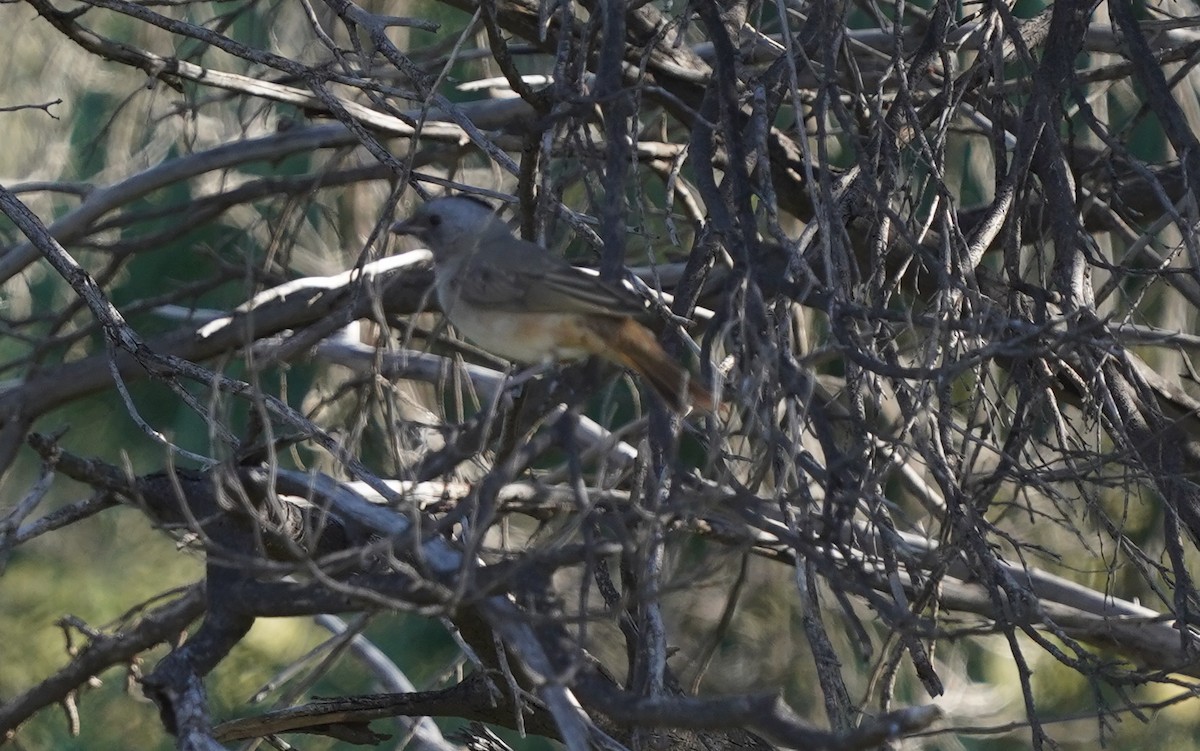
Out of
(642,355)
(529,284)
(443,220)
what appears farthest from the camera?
(443,220)

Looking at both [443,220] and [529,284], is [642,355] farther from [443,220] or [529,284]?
[443,220]

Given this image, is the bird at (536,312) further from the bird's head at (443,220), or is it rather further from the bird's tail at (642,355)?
the bird's head at (443,220)

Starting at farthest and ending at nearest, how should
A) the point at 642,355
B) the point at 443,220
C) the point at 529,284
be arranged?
the point at 443,220
the point at 529,284
the point at 642,355

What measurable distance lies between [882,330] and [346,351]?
9.65 ft

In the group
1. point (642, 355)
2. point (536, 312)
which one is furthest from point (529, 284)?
point (642, 355)

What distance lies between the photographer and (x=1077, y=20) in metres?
3.40

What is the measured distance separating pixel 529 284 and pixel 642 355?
0.39 m

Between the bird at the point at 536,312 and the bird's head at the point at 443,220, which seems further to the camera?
the bird's head at the point at 443,220

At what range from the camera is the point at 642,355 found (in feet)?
10.5

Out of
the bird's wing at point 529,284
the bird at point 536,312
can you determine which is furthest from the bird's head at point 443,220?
the bird's wing at point 529,284

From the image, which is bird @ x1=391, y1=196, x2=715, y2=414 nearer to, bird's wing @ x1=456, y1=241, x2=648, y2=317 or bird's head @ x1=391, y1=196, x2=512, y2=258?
bird's wing @ x1=456, y1=241, x2=648, y2=317

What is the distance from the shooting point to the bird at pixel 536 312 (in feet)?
10.3

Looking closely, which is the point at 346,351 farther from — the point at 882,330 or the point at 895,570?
the point at 895,570

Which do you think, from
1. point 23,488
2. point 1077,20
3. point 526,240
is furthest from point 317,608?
point 23,488
